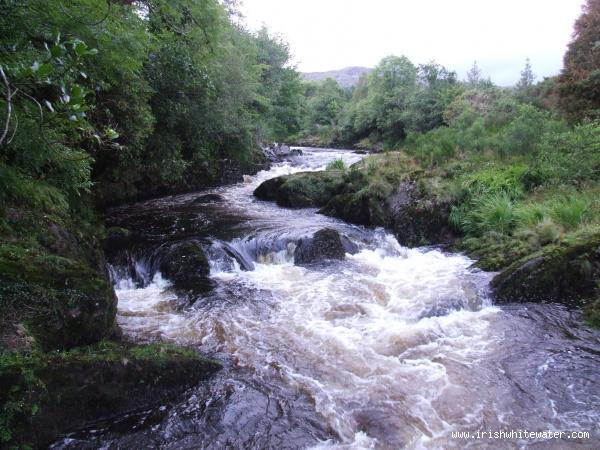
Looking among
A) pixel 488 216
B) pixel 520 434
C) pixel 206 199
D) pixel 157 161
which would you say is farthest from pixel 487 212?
pixel 157 161

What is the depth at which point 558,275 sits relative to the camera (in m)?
6.59

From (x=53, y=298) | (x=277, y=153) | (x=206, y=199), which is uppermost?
(x=277, y=153)

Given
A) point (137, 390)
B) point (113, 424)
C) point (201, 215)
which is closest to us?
point (113, 424)

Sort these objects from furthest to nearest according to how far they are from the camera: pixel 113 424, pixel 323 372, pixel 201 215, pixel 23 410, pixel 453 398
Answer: pixel 201 215, pixel 323 372, pixel 453 398, pixel 113 424, pixel 23 410

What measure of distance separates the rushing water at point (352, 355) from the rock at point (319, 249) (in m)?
0.25

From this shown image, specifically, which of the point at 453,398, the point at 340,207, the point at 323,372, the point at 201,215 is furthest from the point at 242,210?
the point at 453,398

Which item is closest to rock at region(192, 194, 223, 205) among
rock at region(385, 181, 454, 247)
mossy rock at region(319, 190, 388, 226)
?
mossy rock at region(319, 190, 388, 226)

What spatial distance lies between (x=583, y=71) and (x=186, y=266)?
1391cm

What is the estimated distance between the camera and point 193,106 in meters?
12.3

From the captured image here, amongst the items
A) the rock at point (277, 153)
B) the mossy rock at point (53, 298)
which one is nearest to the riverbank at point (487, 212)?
the mossy rock at point (53, 298)

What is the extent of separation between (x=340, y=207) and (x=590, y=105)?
8655 millimetres

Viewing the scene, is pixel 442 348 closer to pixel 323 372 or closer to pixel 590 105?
pixel 323 372

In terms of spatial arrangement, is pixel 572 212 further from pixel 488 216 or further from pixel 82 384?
pixel 82 384

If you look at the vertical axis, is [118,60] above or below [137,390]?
above
